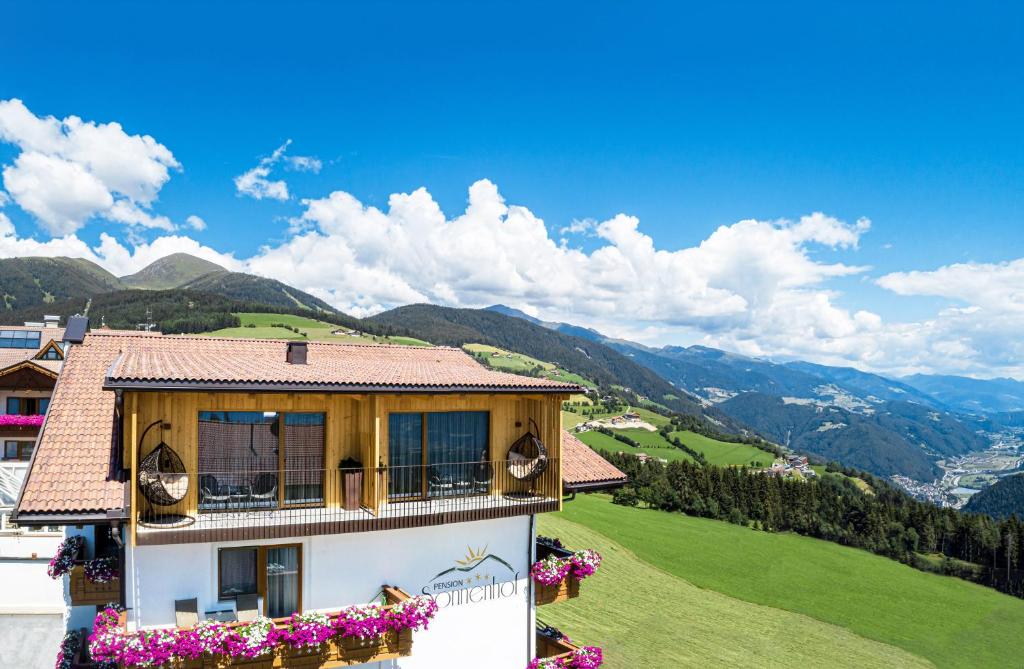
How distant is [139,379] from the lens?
9859mm

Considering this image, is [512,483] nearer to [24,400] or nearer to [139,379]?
[139,379]

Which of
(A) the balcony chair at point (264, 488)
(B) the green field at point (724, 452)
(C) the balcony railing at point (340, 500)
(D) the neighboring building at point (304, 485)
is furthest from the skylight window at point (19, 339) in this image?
(B) the green field at point (724, 452)

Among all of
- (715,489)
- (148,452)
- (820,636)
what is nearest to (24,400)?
(148,452)

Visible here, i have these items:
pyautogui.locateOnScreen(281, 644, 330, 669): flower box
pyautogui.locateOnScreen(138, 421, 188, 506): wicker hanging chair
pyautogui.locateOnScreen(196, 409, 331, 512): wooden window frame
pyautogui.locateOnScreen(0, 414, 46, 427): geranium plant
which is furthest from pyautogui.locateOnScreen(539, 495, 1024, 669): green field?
pyautogui.locateOnScreen(0, 414, 46, 427): geranium plant

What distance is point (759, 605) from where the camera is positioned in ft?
137

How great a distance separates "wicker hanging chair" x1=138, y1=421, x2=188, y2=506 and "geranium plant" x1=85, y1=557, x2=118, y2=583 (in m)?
1.71

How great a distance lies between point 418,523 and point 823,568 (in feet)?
171

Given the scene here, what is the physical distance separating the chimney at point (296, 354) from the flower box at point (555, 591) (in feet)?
23.6

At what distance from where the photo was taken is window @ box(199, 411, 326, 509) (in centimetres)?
1146

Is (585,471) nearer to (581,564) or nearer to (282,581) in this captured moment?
(581,564)

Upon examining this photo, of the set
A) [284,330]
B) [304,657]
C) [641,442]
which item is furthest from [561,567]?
[284,330]

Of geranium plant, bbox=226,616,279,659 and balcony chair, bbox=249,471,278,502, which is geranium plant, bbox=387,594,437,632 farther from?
balcony chair, bbox=249,471,278,502

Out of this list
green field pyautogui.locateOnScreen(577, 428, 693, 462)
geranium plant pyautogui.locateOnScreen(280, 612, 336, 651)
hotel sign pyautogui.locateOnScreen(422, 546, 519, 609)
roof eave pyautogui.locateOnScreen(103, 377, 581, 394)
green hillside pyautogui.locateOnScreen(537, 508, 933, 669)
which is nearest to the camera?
roof eave pyautogui.locateOnScreen(103, 377, 581, 394)

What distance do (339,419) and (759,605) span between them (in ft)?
126
